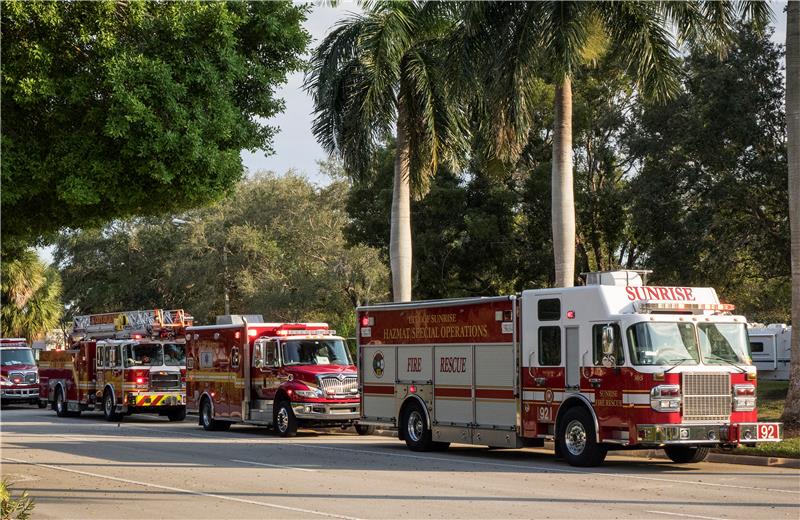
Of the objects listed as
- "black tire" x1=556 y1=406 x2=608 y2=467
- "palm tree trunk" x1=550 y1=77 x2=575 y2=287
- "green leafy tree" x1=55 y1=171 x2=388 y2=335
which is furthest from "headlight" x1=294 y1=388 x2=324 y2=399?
"green leafy tree" x1=55 y1=171 x2=388 y2=335

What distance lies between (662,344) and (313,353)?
11.6 metres

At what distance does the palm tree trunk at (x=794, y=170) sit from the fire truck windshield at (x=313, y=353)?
431 inches

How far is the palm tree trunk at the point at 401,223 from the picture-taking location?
97.3 feet

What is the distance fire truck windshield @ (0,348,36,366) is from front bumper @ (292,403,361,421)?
2477cm

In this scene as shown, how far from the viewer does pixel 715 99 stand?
33.3 m

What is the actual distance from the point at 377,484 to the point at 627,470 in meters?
4.61

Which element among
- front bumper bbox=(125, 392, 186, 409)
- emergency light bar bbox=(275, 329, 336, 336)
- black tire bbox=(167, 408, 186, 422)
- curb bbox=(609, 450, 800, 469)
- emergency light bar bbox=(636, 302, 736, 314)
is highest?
emergency light bar bbox=(636, 302, 736, 314)

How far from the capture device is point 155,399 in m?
34.5

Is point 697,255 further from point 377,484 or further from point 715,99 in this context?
point 377,484

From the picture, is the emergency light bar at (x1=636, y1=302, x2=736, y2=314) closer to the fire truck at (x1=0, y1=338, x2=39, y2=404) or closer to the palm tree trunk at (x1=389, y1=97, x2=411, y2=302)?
the palm tree trunk at (x1=389, y1=97, x2=411, y2=302)

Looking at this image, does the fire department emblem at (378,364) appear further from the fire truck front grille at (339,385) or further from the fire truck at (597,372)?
the fire truck front grille at (339,385)

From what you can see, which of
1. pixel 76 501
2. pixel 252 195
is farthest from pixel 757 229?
pixel 252 195

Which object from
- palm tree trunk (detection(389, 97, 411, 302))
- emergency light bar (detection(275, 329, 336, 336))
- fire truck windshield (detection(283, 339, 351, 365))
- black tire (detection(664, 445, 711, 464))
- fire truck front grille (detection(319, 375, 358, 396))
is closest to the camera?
black tire (detection(664, 445, 711, 464))

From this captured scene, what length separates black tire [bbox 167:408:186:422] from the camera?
35.6 m
